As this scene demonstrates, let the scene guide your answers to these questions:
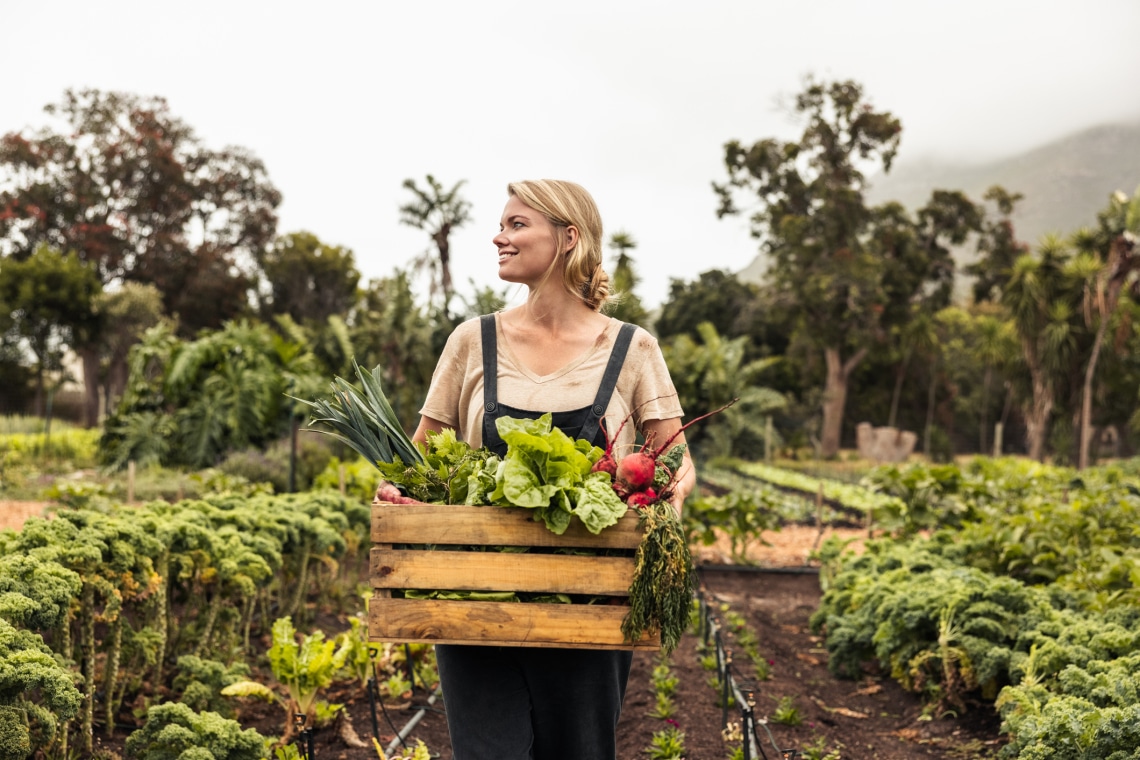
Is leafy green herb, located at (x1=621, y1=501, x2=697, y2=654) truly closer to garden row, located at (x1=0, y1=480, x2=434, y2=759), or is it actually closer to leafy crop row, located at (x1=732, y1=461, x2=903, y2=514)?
garden row, located at (x1=0, y1=480, x2=434, y2=759)

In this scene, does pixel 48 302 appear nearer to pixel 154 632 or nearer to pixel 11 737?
pixel 154 632

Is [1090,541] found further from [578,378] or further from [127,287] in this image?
Result: [127,287]

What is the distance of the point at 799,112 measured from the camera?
3288 centimetres

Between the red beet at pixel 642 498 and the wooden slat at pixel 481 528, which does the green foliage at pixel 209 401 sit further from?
the red beet at pixel 642 498

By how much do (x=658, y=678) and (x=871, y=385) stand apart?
→ 35.2 m

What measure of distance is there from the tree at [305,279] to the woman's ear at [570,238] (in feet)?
127

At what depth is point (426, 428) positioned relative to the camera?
98.8 inches

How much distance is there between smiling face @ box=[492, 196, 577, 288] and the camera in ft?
7.74

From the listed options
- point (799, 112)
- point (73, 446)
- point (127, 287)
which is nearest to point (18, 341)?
point (127, 287)

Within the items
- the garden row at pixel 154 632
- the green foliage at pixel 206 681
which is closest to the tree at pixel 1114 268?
the garden row at pixel 154 632

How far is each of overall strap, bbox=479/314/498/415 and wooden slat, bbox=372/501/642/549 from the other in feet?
1.23

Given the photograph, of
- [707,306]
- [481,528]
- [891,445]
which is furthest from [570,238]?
[707,306]

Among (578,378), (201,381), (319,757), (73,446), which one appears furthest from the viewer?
(73,446)

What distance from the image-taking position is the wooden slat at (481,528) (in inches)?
79.0
